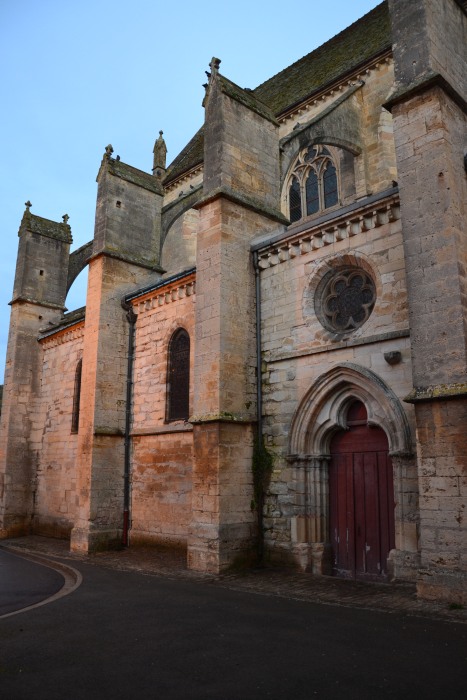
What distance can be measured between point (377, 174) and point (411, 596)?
10435 millimetres

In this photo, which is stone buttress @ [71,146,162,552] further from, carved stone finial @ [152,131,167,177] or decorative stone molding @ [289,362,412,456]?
carved stone finial @ [152,131,167,177]

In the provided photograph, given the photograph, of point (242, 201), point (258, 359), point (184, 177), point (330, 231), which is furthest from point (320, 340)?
point (184, 177)

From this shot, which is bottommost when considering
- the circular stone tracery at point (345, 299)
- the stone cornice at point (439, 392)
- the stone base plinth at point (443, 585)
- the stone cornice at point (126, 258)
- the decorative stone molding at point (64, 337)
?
the stone base plinth at point (443, 585)

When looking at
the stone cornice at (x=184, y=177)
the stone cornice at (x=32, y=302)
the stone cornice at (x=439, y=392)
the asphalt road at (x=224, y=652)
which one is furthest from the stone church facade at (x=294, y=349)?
the stone cornice at (x=184, y=177)

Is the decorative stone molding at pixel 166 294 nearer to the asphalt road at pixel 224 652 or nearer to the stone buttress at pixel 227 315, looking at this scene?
the stone buttress at pixel 227 315

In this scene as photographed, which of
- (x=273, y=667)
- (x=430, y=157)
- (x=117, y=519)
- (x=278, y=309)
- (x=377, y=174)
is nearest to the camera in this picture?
(x=273, y=667)

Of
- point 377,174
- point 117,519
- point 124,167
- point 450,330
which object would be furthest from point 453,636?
point 124,167

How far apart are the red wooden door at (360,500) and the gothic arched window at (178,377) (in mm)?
3928

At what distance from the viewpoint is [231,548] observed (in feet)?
31.0

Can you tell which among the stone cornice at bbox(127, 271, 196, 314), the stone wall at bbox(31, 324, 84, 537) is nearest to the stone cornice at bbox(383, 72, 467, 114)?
the stone cornice at bbox(127, 271, 196, 314)

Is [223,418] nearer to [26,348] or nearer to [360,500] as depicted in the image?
[360,500]

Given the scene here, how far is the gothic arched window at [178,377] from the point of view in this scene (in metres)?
12.3

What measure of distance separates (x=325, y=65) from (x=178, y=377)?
11.3 meters

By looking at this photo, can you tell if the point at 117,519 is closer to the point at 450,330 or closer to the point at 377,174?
the point at 450,330
